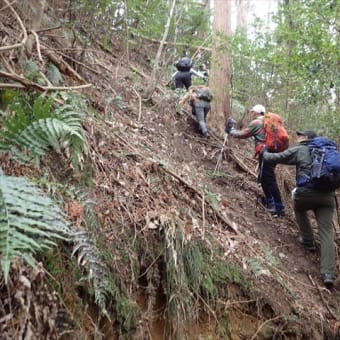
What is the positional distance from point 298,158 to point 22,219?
15.8ft

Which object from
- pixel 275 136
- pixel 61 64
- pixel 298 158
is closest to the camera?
pixel 61 64

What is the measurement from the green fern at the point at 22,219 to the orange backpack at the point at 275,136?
505 centimetres

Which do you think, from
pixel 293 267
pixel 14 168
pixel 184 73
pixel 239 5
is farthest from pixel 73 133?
pixel 239 5

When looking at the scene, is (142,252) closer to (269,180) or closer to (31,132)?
(31,132)

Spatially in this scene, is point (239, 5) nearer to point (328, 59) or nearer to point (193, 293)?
point (328, 59)

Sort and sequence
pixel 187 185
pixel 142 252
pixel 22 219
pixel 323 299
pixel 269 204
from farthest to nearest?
pixel 269 204 → pixel 323 299 → pixel 187 185 → pixel 142 252 → pixel 22 219

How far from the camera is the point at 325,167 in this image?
20.3ft

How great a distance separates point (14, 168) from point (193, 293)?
83.0 inches

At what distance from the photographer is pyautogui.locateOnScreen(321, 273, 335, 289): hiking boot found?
20.7ft

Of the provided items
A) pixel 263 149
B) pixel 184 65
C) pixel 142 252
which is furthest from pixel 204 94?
pixel 142 252

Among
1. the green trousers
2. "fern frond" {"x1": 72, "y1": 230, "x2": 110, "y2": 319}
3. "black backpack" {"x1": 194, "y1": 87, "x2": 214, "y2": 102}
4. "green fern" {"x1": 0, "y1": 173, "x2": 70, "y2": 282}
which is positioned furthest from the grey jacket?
"green fern" {"x1": 0, "y1": 173, "x2": 70, "y2": 282}

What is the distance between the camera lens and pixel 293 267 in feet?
21.0

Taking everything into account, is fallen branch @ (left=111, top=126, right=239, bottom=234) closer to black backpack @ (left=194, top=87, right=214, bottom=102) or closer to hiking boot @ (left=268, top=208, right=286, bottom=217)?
hiking boot @ (left=268, top=208, right=286, bottom=217)

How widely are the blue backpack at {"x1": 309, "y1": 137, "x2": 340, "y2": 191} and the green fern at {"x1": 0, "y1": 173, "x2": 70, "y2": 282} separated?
423 centimetres
